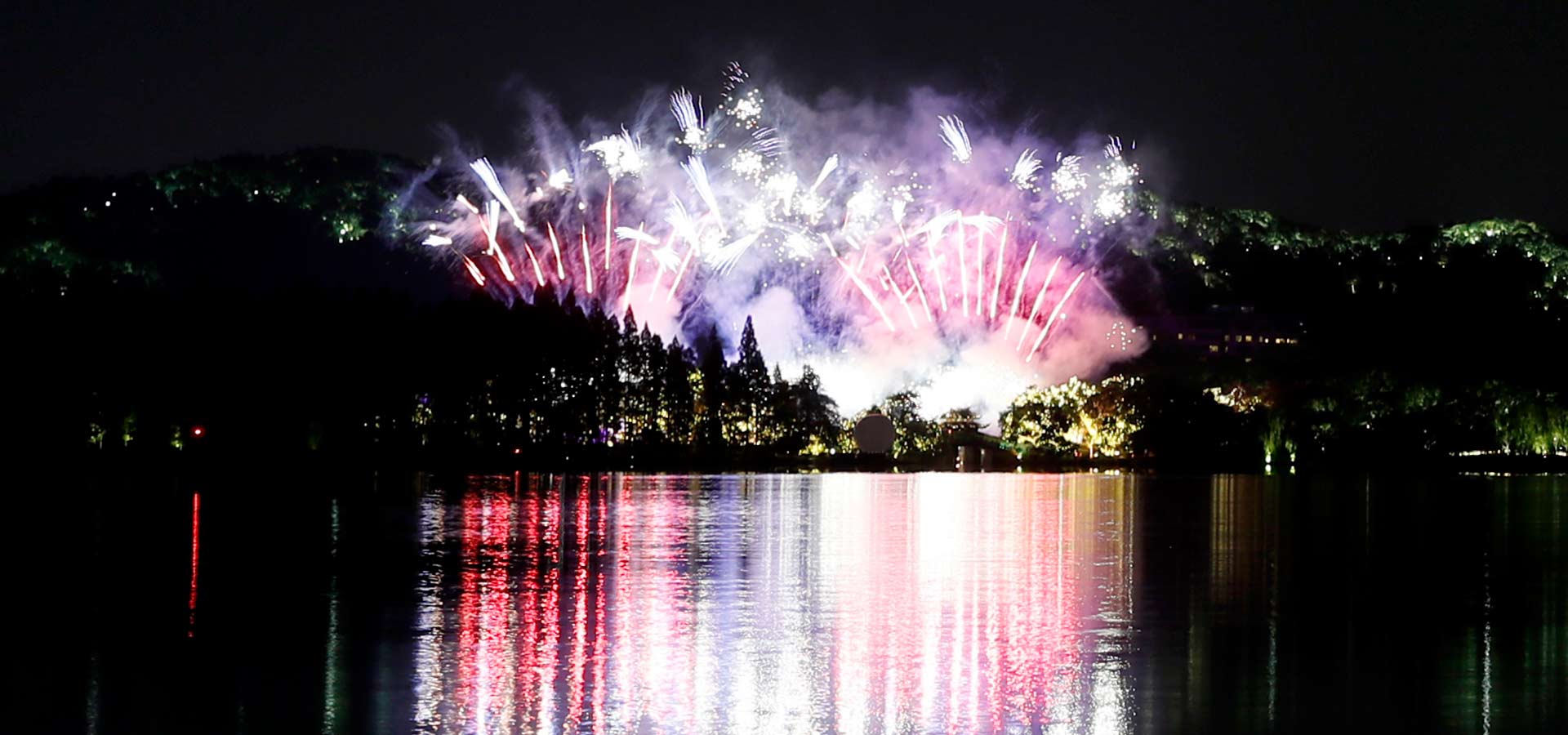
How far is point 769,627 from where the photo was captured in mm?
18516

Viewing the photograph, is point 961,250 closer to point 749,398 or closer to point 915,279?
point 915,279

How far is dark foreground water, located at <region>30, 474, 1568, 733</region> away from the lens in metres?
13.5

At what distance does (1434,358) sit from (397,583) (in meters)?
126

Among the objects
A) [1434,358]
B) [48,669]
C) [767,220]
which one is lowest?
[48,669]

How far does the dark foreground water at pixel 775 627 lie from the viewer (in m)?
13.5

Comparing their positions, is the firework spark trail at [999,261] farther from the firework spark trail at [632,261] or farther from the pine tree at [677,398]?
the firework spark trail at [632,261]

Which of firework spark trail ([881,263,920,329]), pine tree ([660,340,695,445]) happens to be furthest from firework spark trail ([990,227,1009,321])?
pine tree ([660,340,695,445])

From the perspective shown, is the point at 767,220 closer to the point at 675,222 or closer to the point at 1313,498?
the point at 675,222

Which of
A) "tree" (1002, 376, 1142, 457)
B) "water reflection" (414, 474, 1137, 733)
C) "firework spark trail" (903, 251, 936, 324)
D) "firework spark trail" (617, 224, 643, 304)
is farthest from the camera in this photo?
"tree" (1002, 376, 1142, 457)

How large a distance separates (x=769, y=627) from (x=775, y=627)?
0.20 ft

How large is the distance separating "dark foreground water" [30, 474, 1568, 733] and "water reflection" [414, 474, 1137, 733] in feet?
0.21

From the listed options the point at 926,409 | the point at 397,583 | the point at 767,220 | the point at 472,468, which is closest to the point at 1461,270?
the point at 926,409

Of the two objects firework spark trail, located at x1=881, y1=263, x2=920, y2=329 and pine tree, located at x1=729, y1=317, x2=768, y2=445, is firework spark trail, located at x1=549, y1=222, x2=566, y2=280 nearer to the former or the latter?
pine tree, located at x1=729, y1=317, x2=768, y2=445

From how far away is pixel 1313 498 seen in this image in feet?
202
